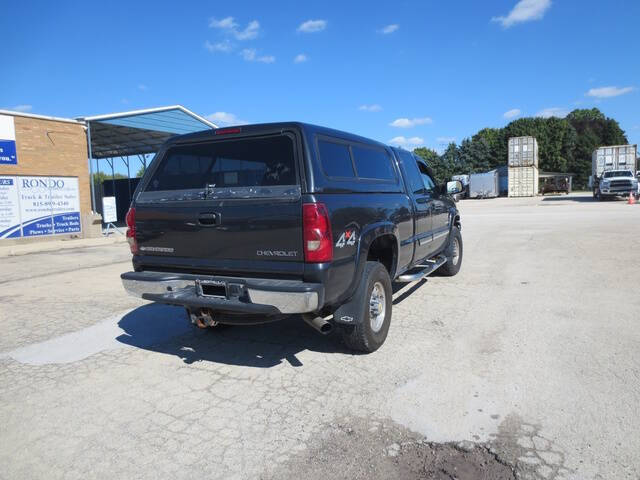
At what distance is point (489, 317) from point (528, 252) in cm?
580

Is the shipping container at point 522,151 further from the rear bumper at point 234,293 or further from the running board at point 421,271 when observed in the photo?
the rear bumper at point 234,293

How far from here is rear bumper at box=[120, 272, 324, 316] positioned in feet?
11.4

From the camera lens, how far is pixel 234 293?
148 inches

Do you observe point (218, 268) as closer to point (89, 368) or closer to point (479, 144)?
point (89, 368)

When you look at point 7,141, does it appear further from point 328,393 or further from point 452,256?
point 328,393

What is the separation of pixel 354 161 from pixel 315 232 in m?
1.36

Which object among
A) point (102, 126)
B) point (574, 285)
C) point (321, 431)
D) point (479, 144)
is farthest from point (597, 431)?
point (479, 144)

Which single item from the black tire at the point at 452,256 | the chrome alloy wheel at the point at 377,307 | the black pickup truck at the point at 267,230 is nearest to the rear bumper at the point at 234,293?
the black pickup truck at the point at 267,230

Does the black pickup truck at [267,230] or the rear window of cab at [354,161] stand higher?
the rear window of cab at [354,161]

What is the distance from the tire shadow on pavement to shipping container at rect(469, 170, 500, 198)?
48.3 metres

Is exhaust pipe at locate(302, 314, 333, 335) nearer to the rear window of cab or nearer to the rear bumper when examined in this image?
the rear bumper

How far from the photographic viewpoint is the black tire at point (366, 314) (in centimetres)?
404

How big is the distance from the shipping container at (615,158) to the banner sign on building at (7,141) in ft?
123

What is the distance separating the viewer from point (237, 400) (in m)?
3.57
